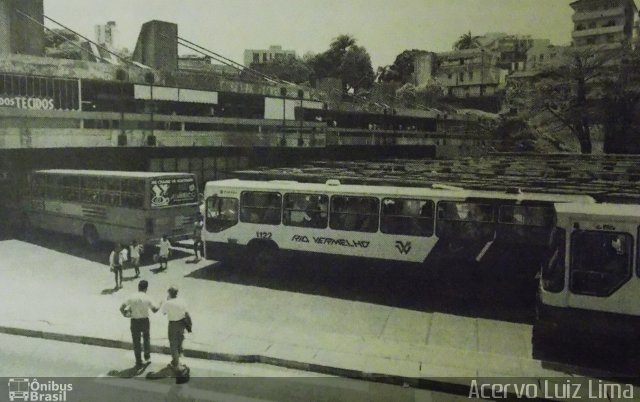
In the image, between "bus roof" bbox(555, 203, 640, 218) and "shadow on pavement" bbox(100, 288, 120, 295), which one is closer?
"bus roof" bbox(555, 203, 640, 218)

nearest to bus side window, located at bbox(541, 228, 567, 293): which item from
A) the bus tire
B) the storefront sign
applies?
the storefront sign

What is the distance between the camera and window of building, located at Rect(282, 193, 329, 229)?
11.3 meters

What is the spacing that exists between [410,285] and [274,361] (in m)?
4.58

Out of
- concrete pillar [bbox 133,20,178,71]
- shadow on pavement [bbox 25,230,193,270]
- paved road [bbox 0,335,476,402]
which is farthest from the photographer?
shadow on pavement [bbox 25,230,193,270]

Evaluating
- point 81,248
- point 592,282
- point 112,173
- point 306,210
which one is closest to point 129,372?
point 306,210

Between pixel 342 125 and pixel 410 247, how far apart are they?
18.2 m

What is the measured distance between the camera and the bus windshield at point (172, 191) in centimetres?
1380

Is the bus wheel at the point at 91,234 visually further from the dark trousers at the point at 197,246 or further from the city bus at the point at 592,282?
the city bus at the point at 592,282

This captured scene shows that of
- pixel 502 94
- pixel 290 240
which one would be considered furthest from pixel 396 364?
pixel 502 94

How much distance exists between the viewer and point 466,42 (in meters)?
9.08

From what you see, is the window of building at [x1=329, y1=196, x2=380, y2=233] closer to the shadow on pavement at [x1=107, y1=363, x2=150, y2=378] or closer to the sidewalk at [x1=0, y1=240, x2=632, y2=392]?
the sidewalk at [x1=0, y1=240, x2=632, y2=392]

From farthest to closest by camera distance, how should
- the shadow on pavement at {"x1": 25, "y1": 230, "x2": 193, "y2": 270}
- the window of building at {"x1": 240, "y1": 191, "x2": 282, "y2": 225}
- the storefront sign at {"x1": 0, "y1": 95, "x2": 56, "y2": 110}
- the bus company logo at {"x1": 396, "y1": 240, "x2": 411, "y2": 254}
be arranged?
the shadow on pavement at {"x1": 25, "y1": 230, "x2": 193, "y2": 270}
the storefront sign at {"x1": 0, "y1": 95, "x2": 56, "y2": 110}
the window of building at {"x1": 240, "y1": 191, "x2": 282, "y2": 225}
the bus company logo at {"x1": 396, "y1": 240, "x2": 411, "y2": 254}

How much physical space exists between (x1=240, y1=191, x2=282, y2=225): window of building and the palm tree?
16.7 feet

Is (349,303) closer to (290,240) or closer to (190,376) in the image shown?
(290,240)
